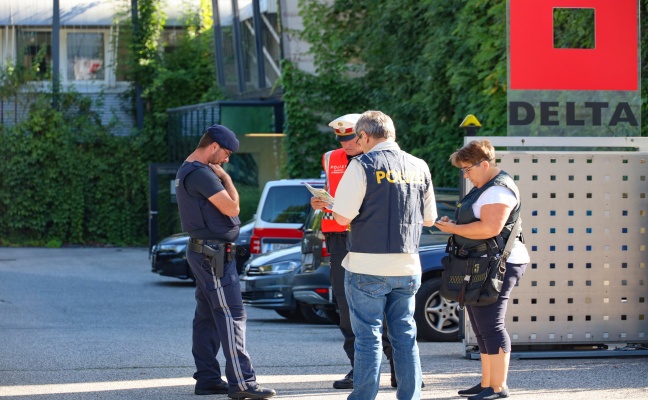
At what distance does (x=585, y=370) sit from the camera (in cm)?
857

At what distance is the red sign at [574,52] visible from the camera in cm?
936

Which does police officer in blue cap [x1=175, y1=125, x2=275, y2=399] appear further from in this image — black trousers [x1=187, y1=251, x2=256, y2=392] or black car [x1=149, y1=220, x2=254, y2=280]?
black car [x1=149, y1=220, x2=254, y2=280]

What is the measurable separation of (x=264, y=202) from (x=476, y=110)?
11.9 feet

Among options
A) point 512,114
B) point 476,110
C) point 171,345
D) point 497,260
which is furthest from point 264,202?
point 497,260

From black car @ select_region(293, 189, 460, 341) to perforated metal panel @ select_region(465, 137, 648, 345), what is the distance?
157 cm

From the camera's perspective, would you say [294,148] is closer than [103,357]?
No

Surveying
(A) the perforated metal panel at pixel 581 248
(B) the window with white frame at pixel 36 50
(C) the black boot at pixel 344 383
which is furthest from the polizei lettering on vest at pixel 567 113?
(B) the window with white frame at pixel 36 50

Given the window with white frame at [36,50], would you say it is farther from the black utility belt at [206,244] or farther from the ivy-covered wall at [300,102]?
the black utility belt at [206,244]

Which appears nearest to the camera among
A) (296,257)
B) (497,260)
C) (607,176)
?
(497,260)

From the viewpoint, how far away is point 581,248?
917 cm

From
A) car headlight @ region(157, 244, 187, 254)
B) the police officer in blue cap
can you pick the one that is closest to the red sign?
the police officer in blue cap

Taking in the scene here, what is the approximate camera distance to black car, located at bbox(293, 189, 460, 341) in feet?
35.4

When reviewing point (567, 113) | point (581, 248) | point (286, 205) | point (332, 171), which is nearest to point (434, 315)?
point (581, 248)

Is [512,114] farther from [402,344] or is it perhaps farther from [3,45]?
[3,45]
